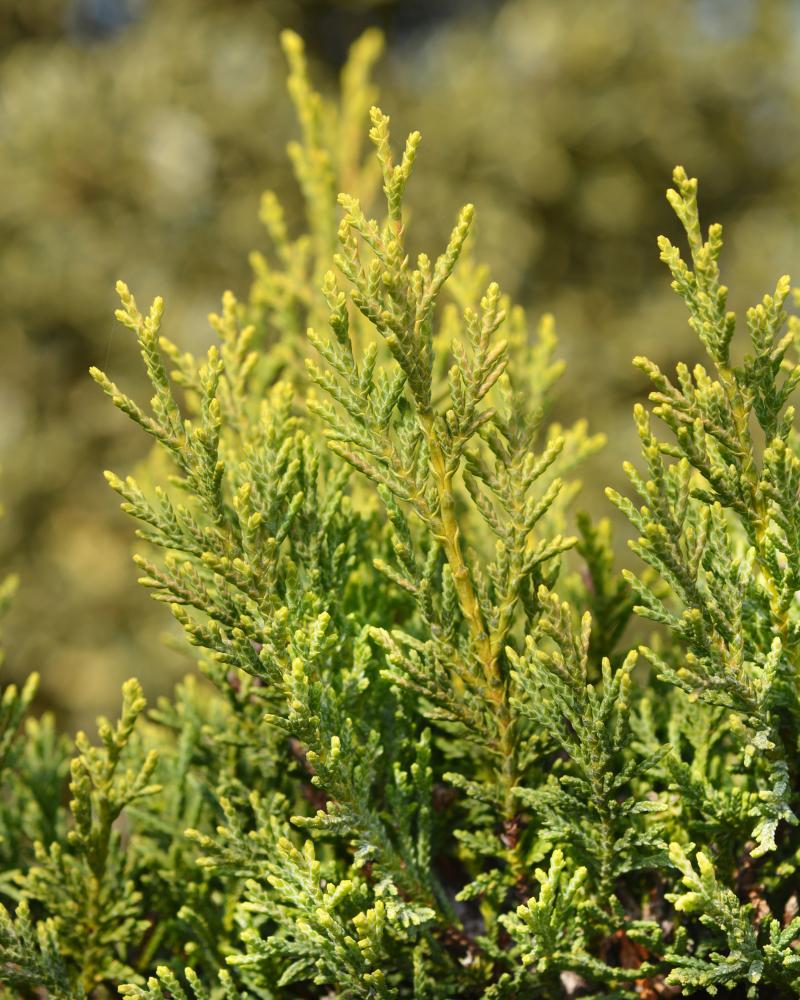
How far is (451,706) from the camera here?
135 centimetres

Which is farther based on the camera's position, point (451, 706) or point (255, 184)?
point (255, 184)

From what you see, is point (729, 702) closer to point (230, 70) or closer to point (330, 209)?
point (330, 209)

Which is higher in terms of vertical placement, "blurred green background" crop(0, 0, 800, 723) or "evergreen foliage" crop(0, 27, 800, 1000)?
"blurred green background" crop(0, 0, 800, 723)

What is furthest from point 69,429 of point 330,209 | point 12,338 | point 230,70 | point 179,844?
point 179,844

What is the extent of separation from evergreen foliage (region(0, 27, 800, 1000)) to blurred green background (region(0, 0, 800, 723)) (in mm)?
6873

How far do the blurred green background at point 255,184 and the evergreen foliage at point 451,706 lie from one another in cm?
687

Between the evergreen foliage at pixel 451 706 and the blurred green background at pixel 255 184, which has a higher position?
the blurred green background at pixel 255 184

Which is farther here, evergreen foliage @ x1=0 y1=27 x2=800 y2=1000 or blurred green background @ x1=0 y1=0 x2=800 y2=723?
blurred green background @ x1=0 y1=0 x2=800 y2=723

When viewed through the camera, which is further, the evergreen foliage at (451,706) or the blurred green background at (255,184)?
the blurred green background at (255,184)

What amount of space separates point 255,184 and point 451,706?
8.84 metres

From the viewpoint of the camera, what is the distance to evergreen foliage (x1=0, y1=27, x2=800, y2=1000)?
1.28 meters

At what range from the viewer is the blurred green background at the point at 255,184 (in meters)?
8.59

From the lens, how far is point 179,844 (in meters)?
1.72

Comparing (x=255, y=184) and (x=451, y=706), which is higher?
(x=255, y=184)
